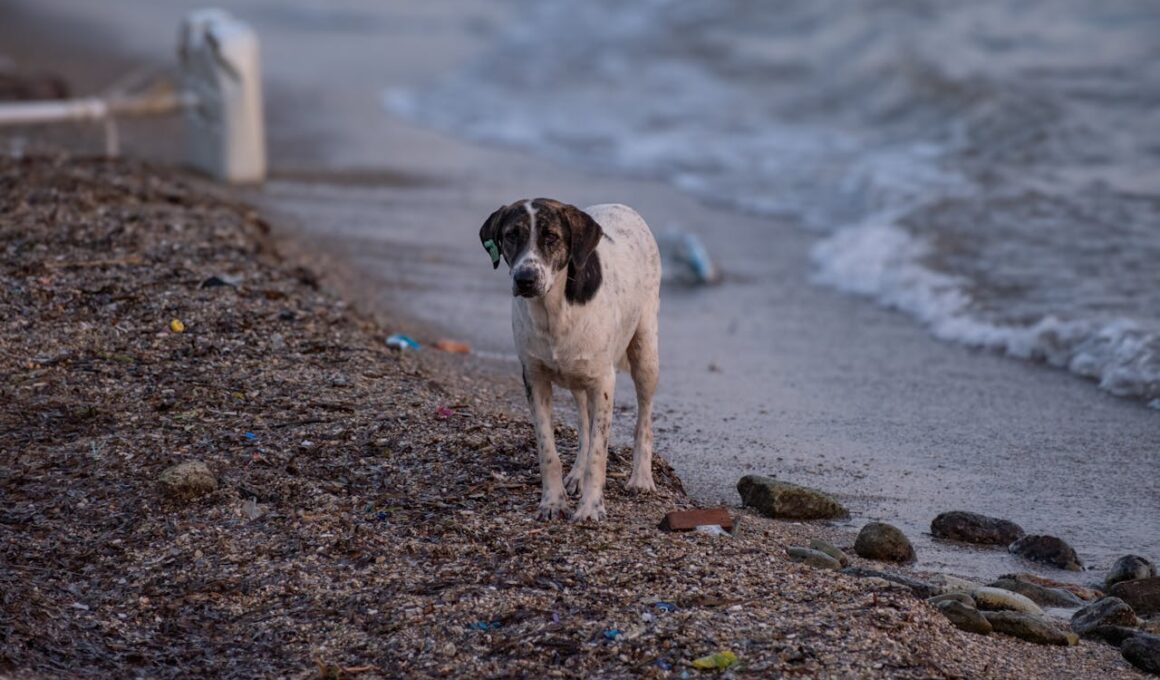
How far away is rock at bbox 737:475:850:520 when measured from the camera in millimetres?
6371

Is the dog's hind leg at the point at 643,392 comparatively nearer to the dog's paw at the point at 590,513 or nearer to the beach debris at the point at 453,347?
the dog's paw at the point at 590,513

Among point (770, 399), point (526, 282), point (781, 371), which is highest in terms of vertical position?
point (526, 282)

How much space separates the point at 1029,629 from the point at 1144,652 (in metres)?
0.38

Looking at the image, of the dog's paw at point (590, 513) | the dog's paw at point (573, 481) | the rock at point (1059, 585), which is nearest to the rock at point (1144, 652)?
the rock at point (1059, 585)

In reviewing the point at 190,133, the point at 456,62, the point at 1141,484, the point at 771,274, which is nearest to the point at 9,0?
the point at 456,62

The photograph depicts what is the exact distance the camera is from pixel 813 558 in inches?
221

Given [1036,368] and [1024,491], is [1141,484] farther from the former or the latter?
[1036,368]

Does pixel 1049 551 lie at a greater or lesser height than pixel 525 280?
lesser

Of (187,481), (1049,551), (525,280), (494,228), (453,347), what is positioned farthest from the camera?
(453,347)

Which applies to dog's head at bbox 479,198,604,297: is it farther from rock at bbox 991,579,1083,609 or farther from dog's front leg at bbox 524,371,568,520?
rock at bbox 991,579,1083,609

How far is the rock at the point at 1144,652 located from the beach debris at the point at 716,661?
4.80 ft

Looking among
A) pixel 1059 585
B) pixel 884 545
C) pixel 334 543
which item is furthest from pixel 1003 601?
pixel 334 543

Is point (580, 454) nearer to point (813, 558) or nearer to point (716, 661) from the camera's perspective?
point (813, 558)

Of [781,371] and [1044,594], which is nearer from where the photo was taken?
[1044,594]
